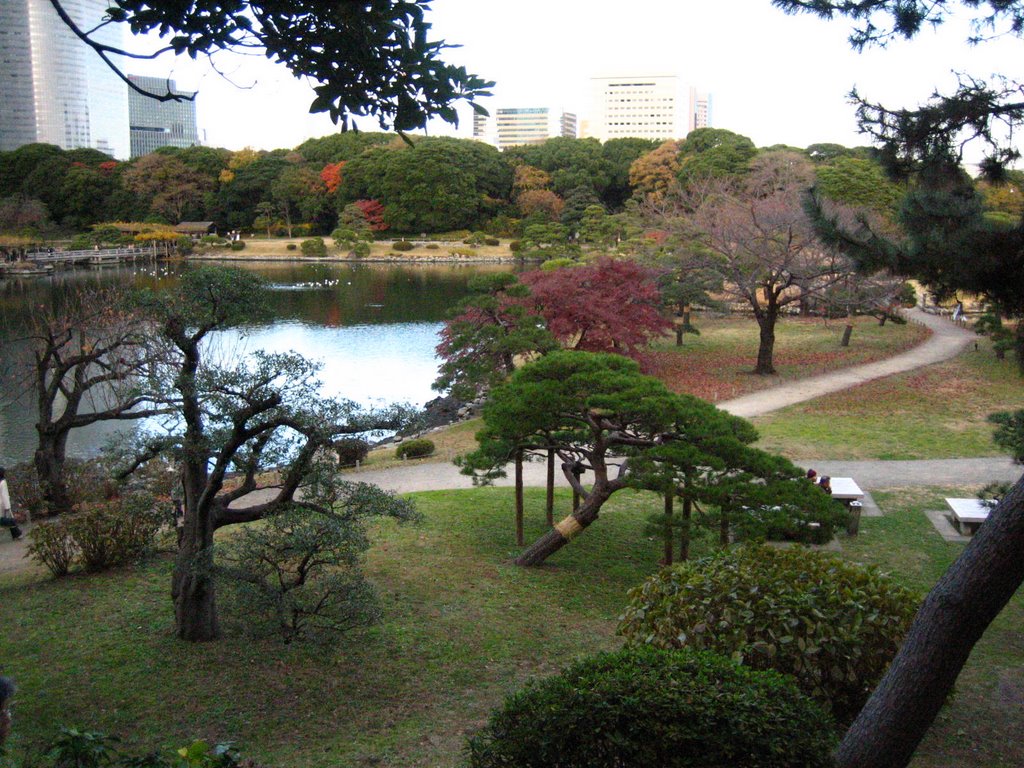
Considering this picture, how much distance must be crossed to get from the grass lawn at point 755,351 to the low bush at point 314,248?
87.2 ft

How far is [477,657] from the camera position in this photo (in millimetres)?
5887

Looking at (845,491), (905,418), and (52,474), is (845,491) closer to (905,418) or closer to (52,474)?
(905,418)

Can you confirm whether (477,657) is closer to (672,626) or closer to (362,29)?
(672,626)

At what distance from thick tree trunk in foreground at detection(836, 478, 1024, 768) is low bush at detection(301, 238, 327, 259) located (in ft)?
152

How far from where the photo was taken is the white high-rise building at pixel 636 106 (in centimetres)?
13025

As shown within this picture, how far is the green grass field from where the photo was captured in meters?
4.57

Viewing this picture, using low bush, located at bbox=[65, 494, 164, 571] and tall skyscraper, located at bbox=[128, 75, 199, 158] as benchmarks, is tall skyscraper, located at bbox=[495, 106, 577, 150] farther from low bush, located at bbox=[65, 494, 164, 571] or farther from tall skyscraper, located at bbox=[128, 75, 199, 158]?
low bush, located at bbox=[65, 494, 164, 571]

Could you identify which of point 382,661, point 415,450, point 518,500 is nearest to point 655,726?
point 382,661

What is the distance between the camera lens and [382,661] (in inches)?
227

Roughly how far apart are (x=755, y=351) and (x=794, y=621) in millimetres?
17012

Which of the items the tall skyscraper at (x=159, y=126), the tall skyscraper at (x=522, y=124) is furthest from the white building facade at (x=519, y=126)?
the tall skyscraper at (x=159, y=126)

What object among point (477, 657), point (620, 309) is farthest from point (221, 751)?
point (620, 309)

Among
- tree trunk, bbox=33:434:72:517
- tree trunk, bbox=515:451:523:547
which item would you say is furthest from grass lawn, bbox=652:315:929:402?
tree trunk, bbox=33:434:72:517

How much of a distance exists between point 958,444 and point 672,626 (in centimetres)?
981
